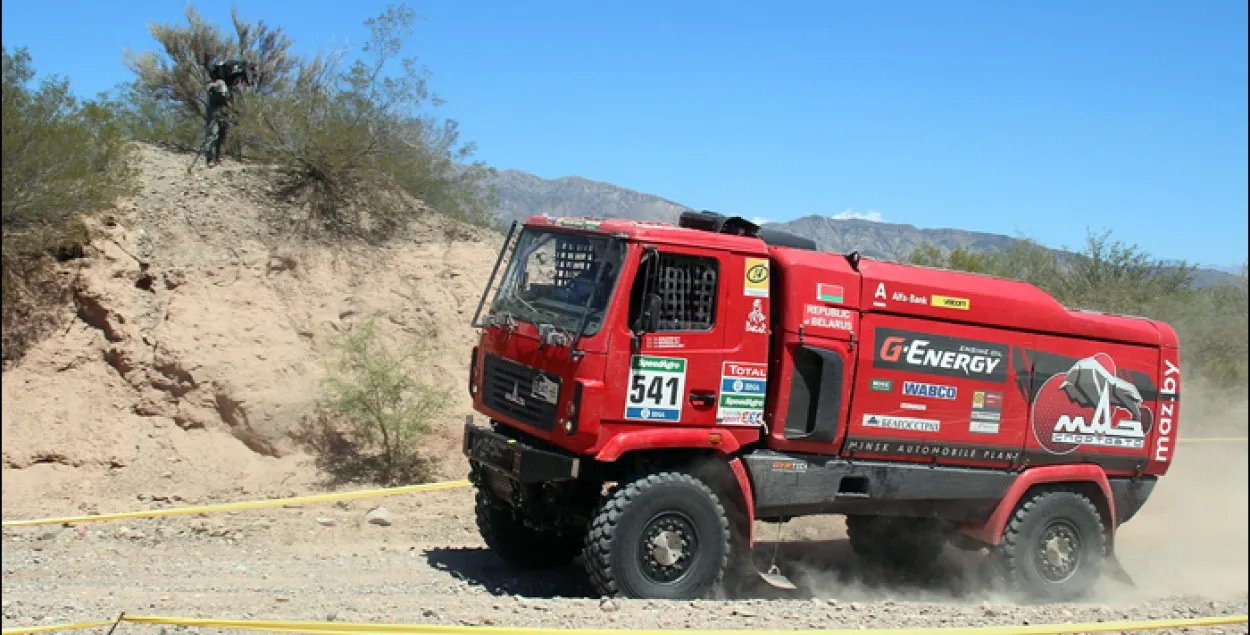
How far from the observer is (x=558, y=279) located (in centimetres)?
739

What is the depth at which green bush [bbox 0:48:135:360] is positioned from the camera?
1152 cm

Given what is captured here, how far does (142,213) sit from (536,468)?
854cm

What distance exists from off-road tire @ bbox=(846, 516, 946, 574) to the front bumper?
348cm

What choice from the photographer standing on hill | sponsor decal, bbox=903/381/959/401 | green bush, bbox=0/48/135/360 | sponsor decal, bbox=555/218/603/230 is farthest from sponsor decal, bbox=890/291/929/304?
the photographer standing on hill

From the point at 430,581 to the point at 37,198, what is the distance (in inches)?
285

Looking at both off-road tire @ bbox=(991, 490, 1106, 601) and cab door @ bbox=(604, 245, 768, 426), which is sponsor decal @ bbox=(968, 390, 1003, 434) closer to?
off-road tire @ bbox=(991, 490, 1106, 601)

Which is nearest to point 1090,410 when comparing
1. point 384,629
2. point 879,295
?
point 879,295

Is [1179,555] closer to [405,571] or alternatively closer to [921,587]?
[921,587]

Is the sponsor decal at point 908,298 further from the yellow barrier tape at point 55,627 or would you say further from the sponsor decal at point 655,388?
the yellow barrier tape at point 55,627

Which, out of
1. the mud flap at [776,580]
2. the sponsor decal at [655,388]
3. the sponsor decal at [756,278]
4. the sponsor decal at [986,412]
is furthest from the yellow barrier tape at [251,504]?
the sponsor decal at [986,412]

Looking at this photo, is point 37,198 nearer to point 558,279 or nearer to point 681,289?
point 558,279

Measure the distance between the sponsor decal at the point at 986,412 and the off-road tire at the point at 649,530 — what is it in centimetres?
228

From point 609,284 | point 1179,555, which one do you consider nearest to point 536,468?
point 609,284

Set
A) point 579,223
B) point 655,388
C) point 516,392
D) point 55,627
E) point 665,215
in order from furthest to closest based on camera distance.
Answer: point 665,215
point 579,223
point 516,392
point 655,388
point 55,627
